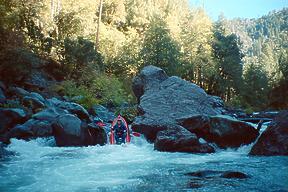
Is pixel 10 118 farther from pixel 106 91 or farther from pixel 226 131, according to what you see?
pixel 106 91

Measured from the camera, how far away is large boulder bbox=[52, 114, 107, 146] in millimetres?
13961

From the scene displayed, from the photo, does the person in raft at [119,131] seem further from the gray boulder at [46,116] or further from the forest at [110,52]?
the forest at [110,52]

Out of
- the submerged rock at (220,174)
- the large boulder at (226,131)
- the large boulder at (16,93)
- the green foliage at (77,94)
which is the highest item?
the green foliage at (77,94)

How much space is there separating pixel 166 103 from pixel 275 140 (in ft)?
21.1

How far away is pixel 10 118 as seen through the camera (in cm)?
1485

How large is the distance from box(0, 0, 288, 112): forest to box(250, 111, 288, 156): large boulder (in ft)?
42.2

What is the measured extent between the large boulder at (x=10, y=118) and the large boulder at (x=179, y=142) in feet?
19.1

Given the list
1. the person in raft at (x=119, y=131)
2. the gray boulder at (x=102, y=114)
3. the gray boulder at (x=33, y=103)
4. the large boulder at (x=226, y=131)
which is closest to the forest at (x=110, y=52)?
the gray boulder at (x=102, y=114)

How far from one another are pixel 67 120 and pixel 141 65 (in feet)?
76.3

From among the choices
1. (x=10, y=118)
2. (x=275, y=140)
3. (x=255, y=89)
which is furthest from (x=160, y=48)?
(x=275, y=140)

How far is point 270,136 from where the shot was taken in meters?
13.0

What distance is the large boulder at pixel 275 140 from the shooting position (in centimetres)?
1275

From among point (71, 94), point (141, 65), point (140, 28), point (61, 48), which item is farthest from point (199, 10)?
point (71, 94)

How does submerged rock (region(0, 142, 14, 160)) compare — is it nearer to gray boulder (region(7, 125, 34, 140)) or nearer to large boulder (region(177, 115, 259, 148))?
gray boulder (region(7, 125, 34, 140))
